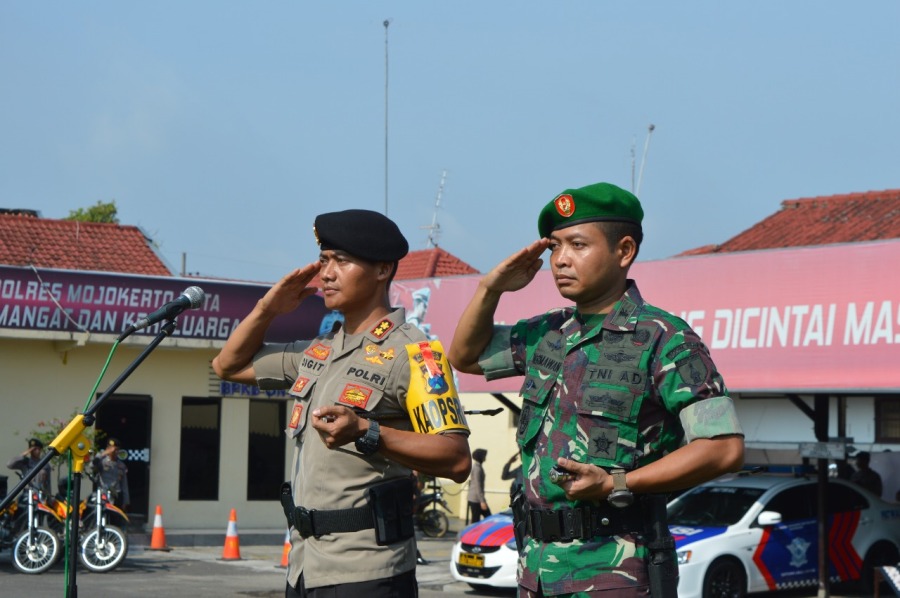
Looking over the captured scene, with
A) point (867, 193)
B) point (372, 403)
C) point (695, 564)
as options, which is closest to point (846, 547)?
point (695, 564)

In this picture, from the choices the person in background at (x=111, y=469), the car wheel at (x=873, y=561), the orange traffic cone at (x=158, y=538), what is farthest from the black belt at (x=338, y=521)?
the orange traffic cone at (x=158, y=538)

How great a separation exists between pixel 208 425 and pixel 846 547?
13.6m

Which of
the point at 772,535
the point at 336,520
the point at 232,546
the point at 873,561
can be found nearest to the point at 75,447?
the point at 336,520

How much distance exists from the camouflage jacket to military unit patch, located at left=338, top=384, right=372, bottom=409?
21.1 inches

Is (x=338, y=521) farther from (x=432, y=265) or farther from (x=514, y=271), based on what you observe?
(x=432, y=265)

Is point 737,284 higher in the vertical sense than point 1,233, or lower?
lower

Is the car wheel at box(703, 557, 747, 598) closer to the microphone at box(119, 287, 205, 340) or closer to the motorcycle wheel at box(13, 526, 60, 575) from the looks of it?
the motorcycle wheel at box(13, 526, 60, 575)

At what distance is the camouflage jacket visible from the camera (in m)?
3.69

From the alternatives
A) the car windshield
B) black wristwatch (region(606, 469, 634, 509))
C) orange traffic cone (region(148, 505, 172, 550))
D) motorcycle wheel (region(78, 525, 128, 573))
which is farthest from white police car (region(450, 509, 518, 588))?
black wristwatch (region(606, 469, 634, 509))

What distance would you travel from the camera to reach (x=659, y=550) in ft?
12.3

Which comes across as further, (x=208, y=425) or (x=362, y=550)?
(x=208, y=425)

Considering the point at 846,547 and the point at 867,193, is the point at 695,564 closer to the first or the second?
the point at 846,547

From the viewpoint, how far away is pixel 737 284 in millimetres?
13414

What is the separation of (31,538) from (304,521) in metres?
13.1
